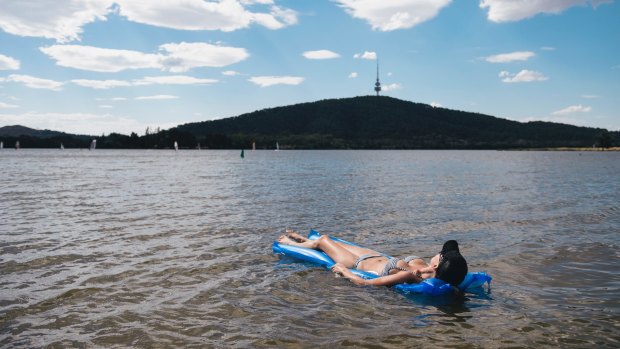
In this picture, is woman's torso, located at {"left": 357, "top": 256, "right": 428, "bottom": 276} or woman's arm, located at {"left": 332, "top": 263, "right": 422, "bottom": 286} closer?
woman's arm, located at {"left": 332, "top": 263, "right": 422, "bottom": 286}

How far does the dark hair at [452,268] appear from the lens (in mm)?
8367

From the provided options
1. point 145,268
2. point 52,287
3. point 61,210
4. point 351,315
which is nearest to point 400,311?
point 351,315

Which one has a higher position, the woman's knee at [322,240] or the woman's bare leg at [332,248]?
the woman's knee at [322,240]

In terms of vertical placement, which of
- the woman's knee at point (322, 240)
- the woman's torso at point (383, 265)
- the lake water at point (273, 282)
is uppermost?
the woman's knee at point (322, 240)

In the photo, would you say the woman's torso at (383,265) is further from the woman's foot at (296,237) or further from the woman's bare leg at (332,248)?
the woman's foot at (296,237)

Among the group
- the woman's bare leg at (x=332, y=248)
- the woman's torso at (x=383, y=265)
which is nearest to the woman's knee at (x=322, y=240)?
the woman's bare leg at (x=332, y=248)

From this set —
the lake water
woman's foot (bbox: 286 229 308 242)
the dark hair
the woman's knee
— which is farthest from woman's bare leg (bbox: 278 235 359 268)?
the dark hair

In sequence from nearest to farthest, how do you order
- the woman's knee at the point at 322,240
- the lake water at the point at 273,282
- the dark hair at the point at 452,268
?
1. the lake water at the point at 273,282
2. the dark hair at the point at 452,268
3. the woman's knee at the point at 322,240

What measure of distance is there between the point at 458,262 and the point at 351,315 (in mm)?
2263

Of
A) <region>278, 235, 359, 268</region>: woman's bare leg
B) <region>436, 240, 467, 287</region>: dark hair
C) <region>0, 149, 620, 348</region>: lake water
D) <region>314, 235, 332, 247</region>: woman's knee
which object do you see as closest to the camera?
<region>0, 149, 620, 348</region>: lake water

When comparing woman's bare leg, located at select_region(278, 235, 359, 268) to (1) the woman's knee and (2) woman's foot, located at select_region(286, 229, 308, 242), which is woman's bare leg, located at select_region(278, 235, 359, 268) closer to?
(1) the woman's knee

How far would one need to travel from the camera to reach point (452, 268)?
8336 millimetres

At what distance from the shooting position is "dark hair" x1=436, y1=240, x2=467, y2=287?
27.5ft

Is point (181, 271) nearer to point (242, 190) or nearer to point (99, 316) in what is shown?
point (99, 316)
